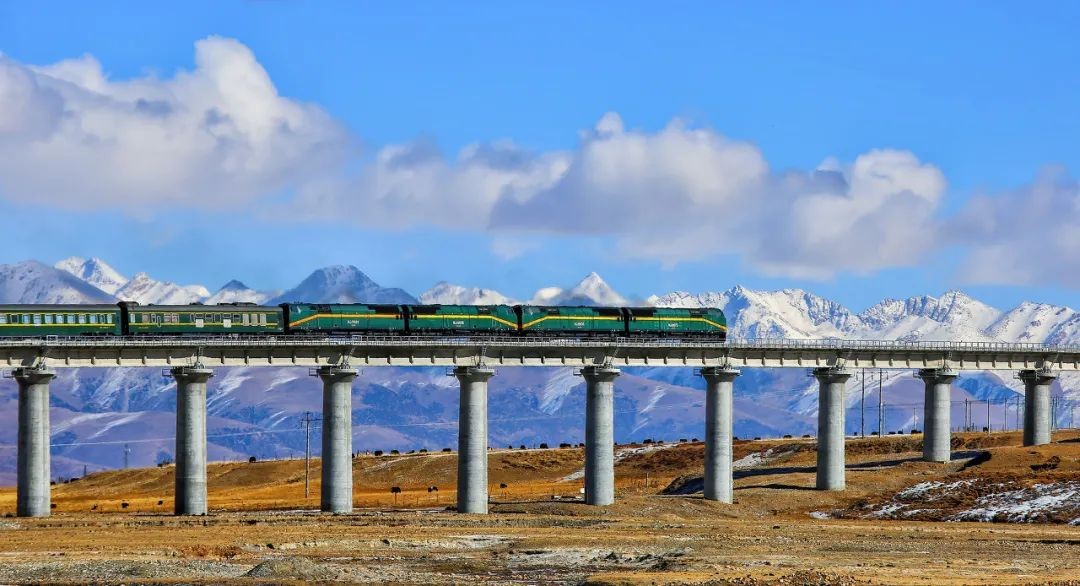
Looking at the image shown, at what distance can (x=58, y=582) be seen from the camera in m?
77.1

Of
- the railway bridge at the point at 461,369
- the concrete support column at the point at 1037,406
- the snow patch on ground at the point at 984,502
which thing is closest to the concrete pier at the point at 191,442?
the railway bridge at the point at 461,369

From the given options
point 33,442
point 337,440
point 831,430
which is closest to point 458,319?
point 337,440

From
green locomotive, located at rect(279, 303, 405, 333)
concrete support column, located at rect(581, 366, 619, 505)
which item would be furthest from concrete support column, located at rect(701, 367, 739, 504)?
green locomotive, located at rect(279, 303, 405, 333)

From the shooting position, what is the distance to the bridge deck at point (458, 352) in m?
108

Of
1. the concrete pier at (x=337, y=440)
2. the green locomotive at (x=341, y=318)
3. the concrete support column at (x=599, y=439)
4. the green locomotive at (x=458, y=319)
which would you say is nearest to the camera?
the concrete pier at (x=337, y=440)

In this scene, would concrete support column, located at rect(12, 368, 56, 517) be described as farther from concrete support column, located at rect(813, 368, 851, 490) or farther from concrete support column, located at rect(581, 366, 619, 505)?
concrete support column, located at rect(813, 368, 851, 490)

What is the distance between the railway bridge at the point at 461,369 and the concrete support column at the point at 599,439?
93mm

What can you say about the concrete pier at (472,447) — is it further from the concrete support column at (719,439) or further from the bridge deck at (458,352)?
the concrete support column at (719,439)

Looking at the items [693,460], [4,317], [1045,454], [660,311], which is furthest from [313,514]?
[693,460]

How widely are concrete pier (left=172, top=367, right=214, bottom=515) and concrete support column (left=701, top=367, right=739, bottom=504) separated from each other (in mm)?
37370

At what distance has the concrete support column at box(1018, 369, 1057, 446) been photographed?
153m

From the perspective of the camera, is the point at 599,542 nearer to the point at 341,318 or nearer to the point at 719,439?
the point at 719,439

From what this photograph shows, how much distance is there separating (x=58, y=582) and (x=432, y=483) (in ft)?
347

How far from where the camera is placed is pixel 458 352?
118m
